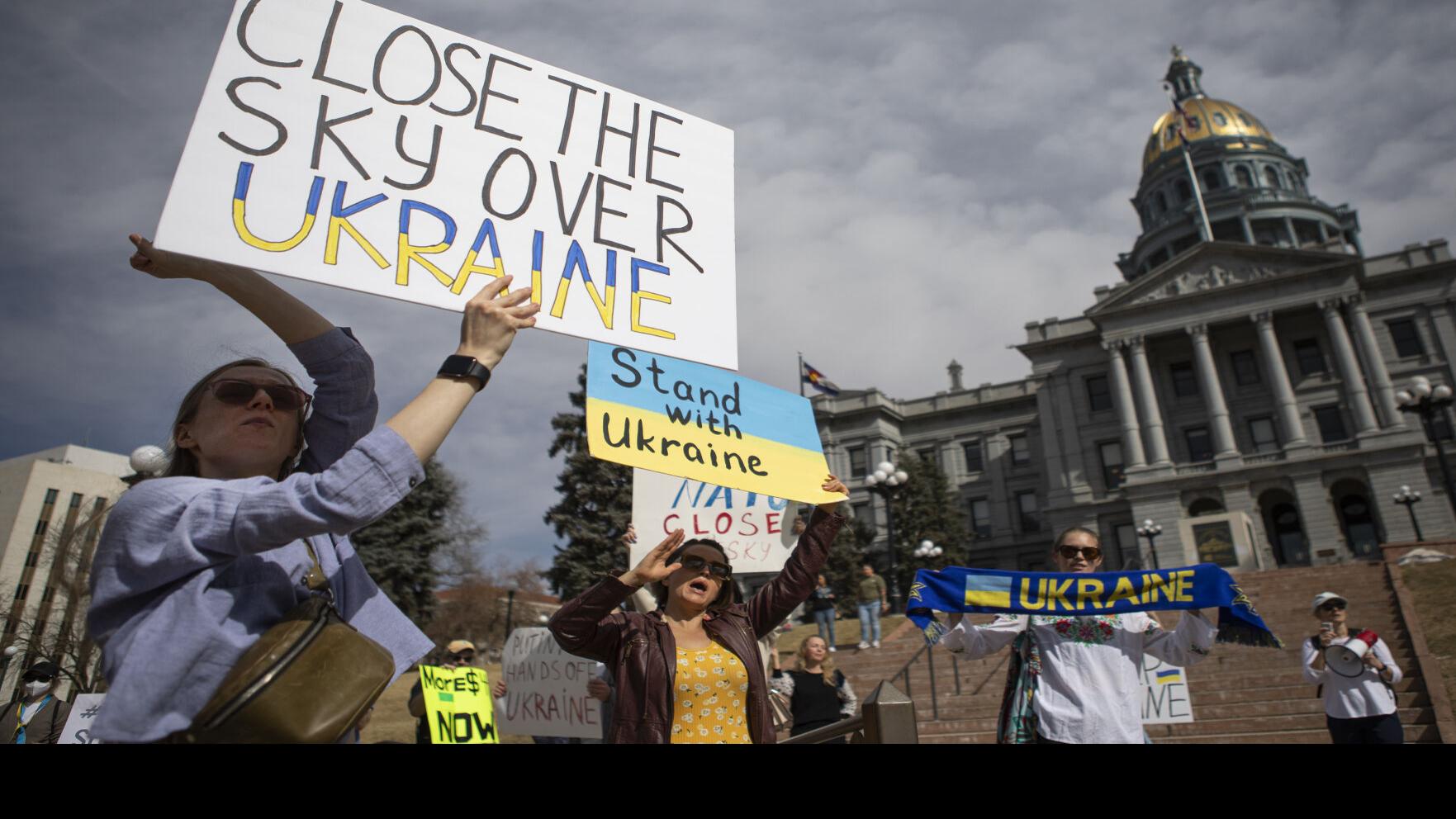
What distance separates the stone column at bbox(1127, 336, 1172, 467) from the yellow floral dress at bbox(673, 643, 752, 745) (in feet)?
150

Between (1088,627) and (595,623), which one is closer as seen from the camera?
(595,623)

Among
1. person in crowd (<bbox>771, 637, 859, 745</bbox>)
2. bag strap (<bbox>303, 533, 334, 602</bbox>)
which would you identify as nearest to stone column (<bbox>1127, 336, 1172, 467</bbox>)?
person in crowd (<bbox>771, 637, 859, 745</bbox>)

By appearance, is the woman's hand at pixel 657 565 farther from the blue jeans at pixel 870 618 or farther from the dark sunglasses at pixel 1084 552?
the blue jeans at pixel 870 618

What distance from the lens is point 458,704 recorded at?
6.52 m

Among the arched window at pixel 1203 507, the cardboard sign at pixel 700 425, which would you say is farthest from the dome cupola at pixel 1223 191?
the cardboard sign at pixel 700 425

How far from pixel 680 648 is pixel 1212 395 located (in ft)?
155

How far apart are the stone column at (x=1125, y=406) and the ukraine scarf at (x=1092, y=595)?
4352cm

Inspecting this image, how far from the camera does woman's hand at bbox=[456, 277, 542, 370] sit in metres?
1.70

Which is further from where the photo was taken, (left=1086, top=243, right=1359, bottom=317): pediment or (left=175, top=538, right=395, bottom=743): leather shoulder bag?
(left=1086, top=243, right=1359, bottom=317): pediment

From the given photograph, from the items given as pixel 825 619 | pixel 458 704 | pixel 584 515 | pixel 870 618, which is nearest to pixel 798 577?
pixel 458 704

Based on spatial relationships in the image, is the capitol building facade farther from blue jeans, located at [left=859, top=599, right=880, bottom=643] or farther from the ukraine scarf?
the ukraine scarf

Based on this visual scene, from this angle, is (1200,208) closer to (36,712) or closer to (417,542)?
(417,542)

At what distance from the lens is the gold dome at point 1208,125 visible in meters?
67.0

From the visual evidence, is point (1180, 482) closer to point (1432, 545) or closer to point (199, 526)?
point (1432, 545)
